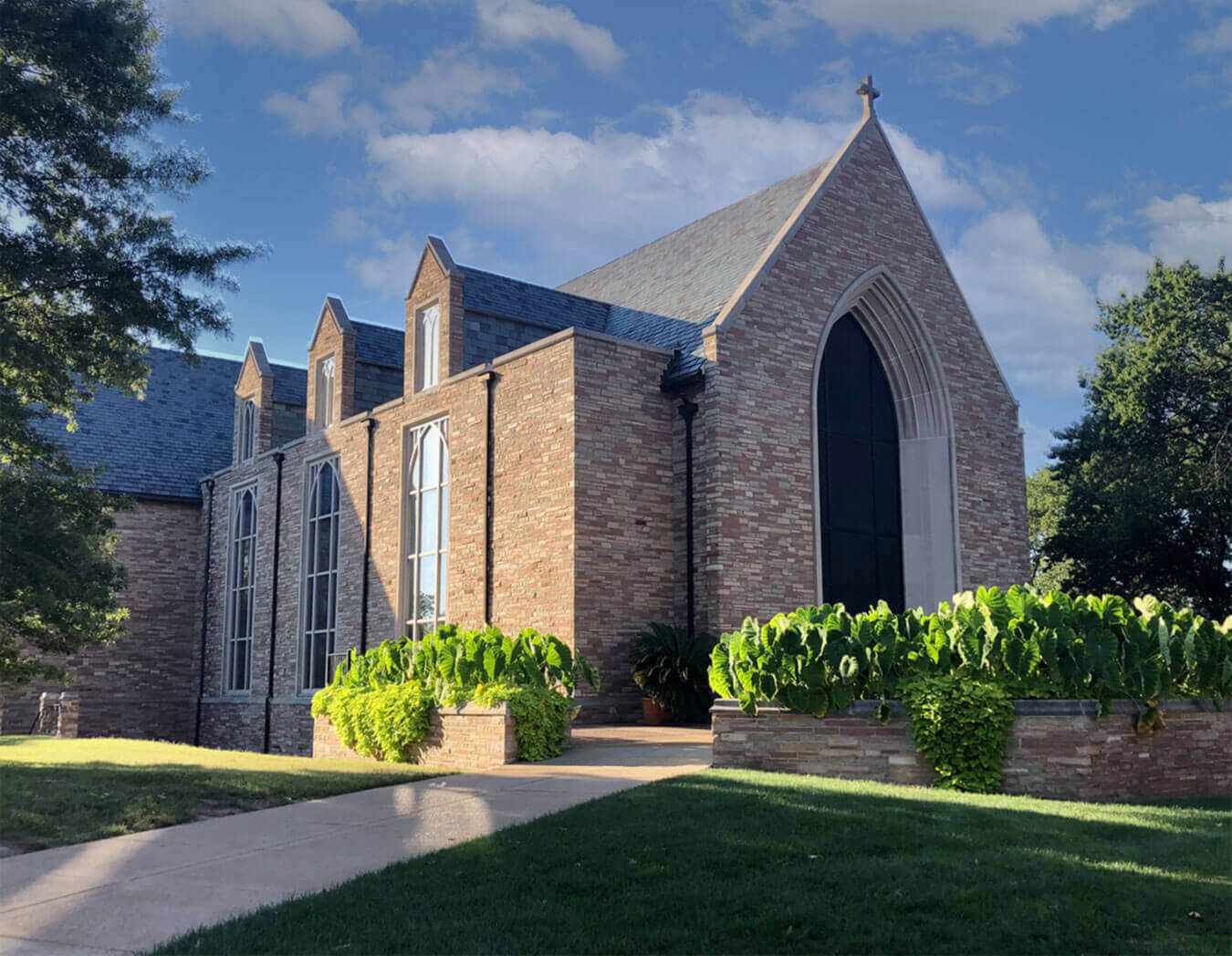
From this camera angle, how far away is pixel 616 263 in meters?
26.9

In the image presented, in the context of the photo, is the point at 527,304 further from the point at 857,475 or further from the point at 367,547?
the point at 857,475

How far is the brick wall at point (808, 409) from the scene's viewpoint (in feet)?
57.6

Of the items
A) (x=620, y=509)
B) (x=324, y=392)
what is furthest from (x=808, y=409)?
(x=324, y=392)

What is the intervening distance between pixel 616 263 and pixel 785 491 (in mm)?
10418

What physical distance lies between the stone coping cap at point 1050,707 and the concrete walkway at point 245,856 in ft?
2.94

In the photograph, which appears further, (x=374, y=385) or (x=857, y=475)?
(x=374, y=385)

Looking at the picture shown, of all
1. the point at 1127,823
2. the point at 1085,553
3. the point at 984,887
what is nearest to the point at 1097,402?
the point at 1085,553

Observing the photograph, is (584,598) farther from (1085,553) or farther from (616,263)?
(1085,553)

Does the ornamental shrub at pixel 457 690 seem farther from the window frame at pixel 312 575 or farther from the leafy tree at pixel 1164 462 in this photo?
the leafy tree at pixel 1164 462

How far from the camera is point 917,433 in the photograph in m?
21.2

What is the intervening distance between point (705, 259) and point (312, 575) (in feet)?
35.6

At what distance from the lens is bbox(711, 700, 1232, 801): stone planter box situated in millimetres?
9750

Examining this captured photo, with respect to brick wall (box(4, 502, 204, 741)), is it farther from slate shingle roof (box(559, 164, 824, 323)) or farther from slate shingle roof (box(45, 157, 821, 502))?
slate shingle roof (box(559, 164, 824, 323))

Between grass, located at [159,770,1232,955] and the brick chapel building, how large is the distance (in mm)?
9310
